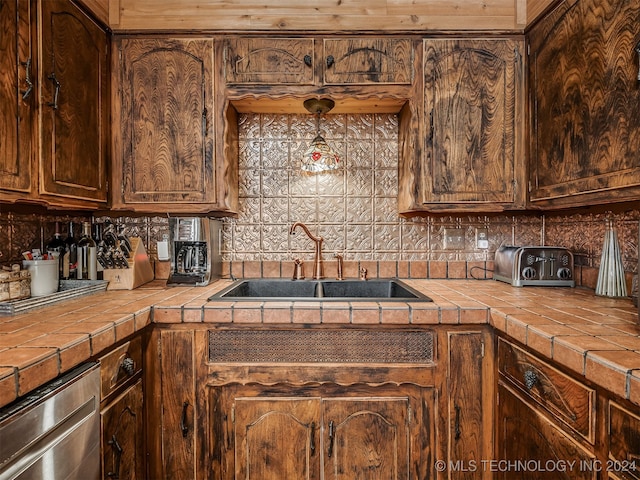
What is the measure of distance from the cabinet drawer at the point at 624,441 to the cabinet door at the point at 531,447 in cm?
8

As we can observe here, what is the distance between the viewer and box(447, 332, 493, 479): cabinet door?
1.38 meters

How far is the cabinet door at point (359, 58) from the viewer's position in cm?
173

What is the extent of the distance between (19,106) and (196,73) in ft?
2.42

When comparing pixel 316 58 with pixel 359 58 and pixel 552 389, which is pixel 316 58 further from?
pixel 552 389

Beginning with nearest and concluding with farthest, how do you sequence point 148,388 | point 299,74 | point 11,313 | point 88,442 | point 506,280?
point 88,442 < point 11,313 < point 148,388 < point 299,74 < point 506,280

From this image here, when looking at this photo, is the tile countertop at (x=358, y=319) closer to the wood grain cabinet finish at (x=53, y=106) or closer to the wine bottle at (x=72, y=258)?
the wine bottle at (x=72, y=258)

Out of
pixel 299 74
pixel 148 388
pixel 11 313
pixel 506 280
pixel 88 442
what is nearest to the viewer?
pixel 88 442

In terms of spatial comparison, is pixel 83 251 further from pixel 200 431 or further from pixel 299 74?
pixel 299 74

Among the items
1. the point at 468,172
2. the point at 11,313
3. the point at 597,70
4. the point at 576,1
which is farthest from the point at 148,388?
the point at 576,1

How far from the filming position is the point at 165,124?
5.73 ft

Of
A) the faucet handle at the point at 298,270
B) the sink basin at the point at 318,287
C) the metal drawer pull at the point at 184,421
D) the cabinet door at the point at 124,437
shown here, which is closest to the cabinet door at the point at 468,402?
the sink basin at the point at 318,287

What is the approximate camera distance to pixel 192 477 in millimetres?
1381

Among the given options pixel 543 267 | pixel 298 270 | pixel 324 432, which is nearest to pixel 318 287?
pixel 298 270

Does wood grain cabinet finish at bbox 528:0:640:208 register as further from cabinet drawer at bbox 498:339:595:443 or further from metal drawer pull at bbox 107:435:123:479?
metal drawer pull at bbox 107:435:123:479
